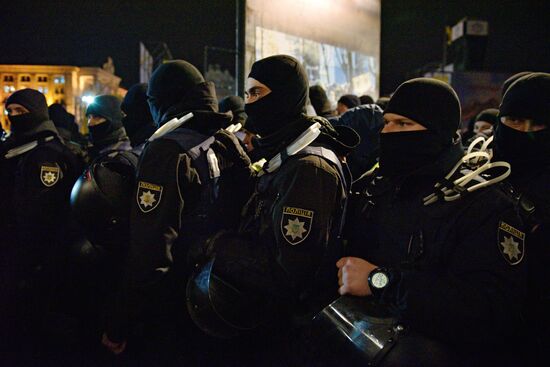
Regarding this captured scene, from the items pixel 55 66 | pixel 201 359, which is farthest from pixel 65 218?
pixel 55 66

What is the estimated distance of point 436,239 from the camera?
57.6 inches

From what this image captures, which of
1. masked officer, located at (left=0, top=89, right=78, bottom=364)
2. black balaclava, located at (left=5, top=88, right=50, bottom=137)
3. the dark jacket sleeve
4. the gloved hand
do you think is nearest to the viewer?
the dark jacket sleeve

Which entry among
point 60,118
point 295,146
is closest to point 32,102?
point 295,146

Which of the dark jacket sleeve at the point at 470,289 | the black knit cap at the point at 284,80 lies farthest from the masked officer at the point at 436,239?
the black knit cap at the point at 284,80

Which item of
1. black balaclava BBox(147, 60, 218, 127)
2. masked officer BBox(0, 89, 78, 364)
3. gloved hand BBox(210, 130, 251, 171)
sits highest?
black balaclava BBox(147, 60, 218, 127)

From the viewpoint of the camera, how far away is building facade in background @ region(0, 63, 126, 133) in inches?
890

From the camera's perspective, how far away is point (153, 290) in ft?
6.24

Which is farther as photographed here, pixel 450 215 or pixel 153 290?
pixel 153 290

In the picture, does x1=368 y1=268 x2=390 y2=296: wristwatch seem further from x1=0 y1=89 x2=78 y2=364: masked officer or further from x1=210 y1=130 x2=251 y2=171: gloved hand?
x1=0 y1=89 x2=78 y2=364: masked officer

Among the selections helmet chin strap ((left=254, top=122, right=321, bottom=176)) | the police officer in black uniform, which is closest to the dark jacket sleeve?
helmet chin strap ((left=254, top=122, right=321, bottom=176))

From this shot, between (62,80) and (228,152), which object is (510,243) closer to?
(228,152)

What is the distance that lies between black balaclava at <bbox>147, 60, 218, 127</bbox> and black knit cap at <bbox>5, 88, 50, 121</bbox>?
1.58 m

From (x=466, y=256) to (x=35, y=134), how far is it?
310cm

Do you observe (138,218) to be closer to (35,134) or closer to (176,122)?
(176,122)
